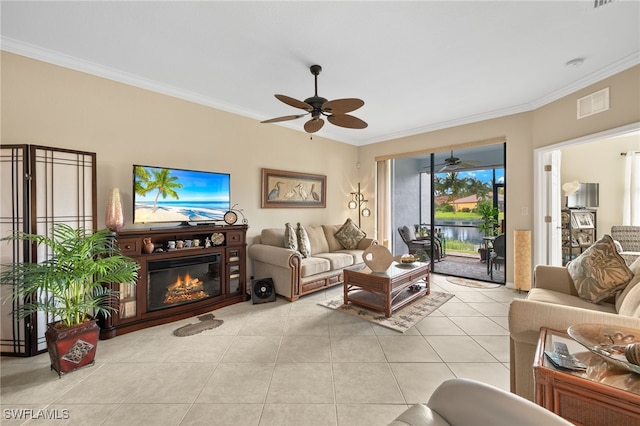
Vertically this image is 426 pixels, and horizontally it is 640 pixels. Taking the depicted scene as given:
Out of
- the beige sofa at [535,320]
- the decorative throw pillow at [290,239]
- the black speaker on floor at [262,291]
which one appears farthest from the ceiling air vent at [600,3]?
the black speaker on floor at [262,291]

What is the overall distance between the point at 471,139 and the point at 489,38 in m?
2.35

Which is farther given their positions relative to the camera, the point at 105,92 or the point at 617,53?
the point at 105,92

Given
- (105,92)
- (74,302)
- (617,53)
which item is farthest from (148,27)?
(617,53)

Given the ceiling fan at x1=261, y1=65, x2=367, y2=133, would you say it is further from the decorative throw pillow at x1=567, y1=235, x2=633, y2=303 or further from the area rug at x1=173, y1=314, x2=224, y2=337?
the area rug at x1=173, y1=314, x2=224, y2=337

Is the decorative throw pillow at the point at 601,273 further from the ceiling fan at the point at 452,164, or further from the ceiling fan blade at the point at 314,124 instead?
the ceiling fan at the point at 452,164

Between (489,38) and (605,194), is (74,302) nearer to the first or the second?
(489,38)

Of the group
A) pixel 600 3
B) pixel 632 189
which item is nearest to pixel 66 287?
pixel 600 3

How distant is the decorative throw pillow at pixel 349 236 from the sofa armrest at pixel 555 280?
2.70m

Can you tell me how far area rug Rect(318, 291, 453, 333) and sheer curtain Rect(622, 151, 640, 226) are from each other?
388 cm

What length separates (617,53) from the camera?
2.62m

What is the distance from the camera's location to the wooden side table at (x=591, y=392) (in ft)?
3.12

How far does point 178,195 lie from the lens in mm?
3164

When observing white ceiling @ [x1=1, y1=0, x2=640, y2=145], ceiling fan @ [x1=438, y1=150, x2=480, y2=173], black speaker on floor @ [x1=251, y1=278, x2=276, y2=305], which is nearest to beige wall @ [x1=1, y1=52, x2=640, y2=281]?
white ceiling @ [x1=1, y1=0, x2=640, y2=145]

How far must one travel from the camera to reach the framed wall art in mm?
4344
